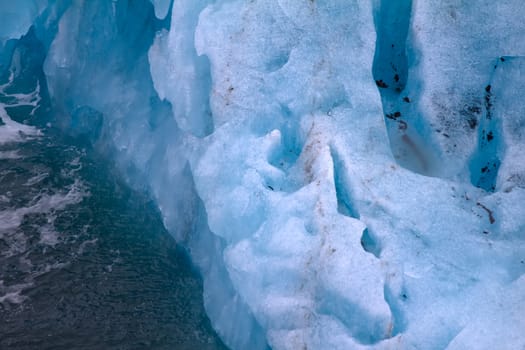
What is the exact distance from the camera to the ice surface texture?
112 inches

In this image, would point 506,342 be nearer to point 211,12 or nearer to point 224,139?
point 224,139

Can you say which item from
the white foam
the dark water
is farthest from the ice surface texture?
the white foam

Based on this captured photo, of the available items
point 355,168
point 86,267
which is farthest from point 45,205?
point 355,168

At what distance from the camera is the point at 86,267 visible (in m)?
4.46

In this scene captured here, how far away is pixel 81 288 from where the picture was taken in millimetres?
4203

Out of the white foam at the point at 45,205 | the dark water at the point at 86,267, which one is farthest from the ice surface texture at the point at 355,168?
the white foam at the point at 45,205

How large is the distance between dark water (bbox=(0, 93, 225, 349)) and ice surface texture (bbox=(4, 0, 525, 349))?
430mm

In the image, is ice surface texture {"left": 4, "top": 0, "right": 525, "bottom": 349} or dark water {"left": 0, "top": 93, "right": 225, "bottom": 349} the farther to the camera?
dark water {"left": 0, "top": 93, "right": 225, "bottom": 349}

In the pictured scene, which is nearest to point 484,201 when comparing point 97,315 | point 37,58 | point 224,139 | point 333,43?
point 333,43

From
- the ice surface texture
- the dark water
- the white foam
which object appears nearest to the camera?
the ice surface texture

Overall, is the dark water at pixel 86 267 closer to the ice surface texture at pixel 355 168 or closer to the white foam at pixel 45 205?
the white foam at pixel 45 205

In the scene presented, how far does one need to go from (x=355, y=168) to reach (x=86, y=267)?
309 centimetres

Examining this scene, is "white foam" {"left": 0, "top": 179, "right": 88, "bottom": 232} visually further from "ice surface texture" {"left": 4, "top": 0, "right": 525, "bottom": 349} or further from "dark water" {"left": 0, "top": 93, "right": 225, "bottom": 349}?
"ice surface texture" {"left": 4, "top": 0, "right": 525, "bottom": 349}

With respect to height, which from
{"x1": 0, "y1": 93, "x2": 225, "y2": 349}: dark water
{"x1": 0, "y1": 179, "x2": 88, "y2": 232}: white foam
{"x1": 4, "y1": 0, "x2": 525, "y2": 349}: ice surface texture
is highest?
{"x1": 4, "y1": 0, "x2": 525, "y2": 349}: ice surface texture
